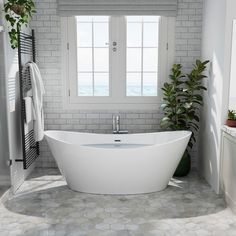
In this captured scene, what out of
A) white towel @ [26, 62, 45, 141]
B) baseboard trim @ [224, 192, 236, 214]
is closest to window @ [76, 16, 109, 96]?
white towel @ [26, 62, 45, 141]

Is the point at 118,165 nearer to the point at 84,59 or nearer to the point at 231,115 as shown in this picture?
the point at 231,115

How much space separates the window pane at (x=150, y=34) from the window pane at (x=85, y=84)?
0.90 m

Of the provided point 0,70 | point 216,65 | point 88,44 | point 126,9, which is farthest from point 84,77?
point 216,65

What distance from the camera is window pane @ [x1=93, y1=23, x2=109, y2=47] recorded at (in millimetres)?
4992

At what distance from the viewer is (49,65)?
5.08 meters

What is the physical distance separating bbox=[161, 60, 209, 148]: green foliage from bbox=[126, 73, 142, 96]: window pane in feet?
1.36

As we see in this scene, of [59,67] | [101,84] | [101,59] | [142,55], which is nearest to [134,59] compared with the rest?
[142,55]

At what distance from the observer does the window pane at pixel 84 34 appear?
500 cm

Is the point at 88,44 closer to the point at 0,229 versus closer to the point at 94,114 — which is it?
the point at 94,114

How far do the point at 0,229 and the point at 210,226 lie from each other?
196 cm

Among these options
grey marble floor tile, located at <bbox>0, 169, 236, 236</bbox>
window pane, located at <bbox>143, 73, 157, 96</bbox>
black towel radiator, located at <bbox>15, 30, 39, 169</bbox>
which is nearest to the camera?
grey marble floor tile, located at <bbox>0, 169, 236, 236</bbox>

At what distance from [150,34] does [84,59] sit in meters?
0.98

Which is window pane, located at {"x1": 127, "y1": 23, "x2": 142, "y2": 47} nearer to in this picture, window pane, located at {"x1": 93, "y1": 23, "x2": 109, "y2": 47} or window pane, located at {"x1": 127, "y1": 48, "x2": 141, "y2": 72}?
window pane, located at {"x1": 127, "y1": 48, "x2": 141, "y2": 72}

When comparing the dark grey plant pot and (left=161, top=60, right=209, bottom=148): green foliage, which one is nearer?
(left=161, top=60, right=209, bottom=148): green foliage
